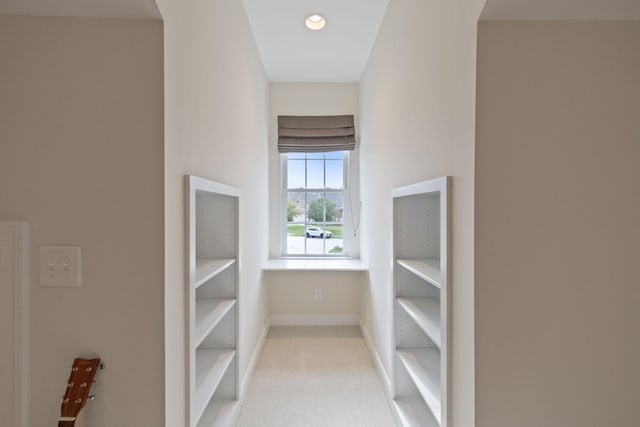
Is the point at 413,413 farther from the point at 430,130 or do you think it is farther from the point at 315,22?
the point at 315,22

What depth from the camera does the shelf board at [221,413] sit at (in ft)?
6.31

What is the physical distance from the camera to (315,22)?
8.87ft

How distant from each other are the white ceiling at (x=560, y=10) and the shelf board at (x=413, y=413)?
71.2 inches

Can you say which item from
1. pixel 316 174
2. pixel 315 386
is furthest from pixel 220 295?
A: pixel 316 174

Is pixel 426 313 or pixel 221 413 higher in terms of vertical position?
pixel 426 313

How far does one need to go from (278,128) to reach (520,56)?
3013 millimetres

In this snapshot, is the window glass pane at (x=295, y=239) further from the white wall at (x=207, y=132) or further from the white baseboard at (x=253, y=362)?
the white wall at (x=207, y=132)

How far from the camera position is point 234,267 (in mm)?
Result: 2225

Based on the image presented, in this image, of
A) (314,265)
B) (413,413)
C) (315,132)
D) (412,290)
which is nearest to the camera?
(413,413)
